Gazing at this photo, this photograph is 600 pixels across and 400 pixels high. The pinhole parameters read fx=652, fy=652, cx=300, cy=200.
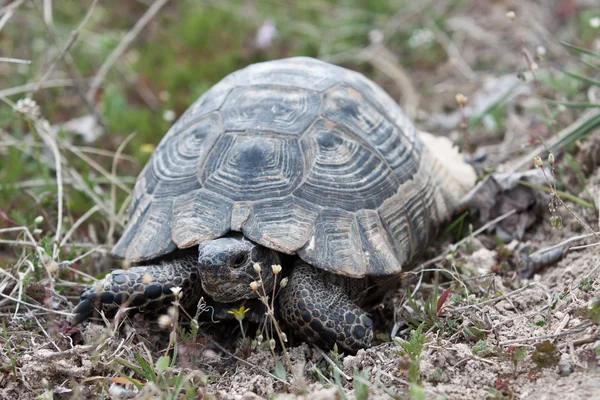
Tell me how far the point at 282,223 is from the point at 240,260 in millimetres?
278

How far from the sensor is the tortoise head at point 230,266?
→ 9.27ft

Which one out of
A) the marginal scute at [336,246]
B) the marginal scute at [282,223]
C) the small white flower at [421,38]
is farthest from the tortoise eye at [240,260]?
the small white flower at [421,38]

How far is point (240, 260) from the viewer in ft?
9.55

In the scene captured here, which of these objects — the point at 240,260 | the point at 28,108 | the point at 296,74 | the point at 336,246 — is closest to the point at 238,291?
the point at 240,260

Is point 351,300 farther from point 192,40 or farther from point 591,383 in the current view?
point 192,40

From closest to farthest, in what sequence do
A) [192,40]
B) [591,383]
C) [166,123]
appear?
1. [591,383]
2. [166,123]
3. [192,40]

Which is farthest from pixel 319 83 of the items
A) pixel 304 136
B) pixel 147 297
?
pixel 147 297

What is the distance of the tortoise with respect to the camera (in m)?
2.97

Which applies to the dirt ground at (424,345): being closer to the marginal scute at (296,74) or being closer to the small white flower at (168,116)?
the marginal scute at (296,74)

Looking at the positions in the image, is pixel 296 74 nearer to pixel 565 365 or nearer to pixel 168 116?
pixel 168 116

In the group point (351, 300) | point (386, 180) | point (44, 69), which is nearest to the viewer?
point (351, 300)

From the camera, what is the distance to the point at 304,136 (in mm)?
3346

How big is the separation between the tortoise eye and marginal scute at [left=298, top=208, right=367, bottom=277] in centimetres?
26

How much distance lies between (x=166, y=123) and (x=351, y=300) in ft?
8.43
